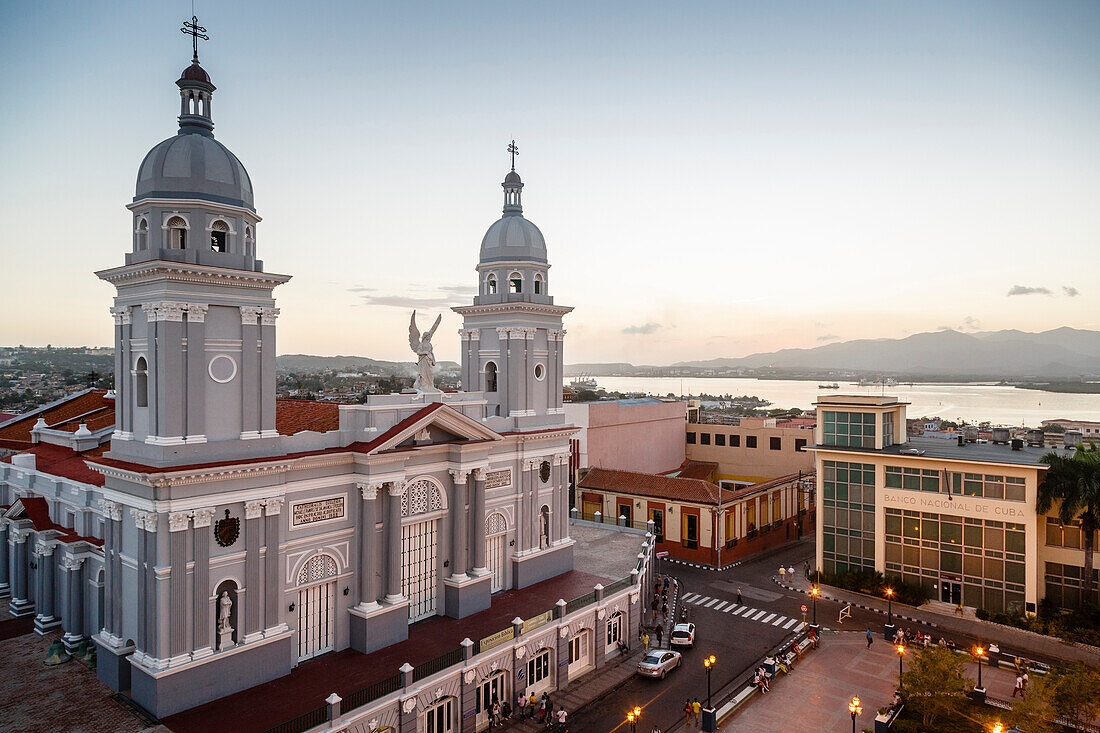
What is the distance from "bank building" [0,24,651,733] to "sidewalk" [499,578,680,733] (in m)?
0.73

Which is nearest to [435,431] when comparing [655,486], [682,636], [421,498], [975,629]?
[421,498]

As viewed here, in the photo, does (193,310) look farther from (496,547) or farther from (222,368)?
(496,547)

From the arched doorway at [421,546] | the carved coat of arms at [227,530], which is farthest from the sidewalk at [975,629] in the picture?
the carved coat of arms at [227,530]

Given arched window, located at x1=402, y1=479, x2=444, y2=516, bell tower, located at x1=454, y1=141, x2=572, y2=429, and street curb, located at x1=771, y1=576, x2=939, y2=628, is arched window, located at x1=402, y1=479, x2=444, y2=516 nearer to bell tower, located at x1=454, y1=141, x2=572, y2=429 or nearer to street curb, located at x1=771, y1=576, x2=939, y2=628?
bell tower, located at x1=454, y1=141, x2=572, y2=429

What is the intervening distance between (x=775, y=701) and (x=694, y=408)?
4842cm

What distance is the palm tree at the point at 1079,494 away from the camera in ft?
106

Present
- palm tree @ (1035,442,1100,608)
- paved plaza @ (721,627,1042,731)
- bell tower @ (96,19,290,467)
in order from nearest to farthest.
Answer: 1. bell tower @ (96,19,290,467)
2. paved plaza @ (721,627,1042,731)
3. palm tree @ (1035,442,1100,608)

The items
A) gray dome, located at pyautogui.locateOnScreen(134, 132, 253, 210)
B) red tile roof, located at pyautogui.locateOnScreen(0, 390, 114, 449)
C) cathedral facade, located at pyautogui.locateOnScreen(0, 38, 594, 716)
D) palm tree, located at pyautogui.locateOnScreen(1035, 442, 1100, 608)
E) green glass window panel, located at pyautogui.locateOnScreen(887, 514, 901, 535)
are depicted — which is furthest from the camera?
green glass window panel, located at pyautogui.locateOnScreen(887, 514, 901, 535)

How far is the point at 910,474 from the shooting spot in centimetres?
3834

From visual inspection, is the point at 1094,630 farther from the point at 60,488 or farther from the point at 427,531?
the point at 60,488

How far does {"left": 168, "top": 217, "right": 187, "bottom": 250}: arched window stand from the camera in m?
21.3

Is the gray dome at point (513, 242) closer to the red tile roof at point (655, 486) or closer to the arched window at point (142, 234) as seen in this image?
the arched window at point (142, 234)

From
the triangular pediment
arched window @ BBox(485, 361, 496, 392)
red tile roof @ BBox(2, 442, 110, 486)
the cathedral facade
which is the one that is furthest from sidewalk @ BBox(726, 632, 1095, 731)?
red tile roof @ BBox(2, 442, 110, 486)

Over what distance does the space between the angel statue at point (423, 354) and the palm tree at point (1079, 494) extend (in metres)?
32.3
